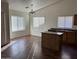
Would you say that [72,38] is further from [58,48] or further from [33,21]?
[33,21]

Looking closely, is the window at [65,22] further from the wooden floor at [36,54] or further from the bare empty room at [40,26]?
the wooden floor at [36,54]

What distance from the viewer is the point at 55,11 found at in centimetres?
862

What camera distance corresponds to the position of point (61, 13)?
8297mm

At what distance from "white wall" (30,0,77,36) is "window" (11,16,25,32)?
1495 millimetres

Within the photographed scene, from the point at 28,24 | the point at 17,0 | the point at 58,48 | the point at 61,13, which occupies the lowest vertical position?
the point at 58,48

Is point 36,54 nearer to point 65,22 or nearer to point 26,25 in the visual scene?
point 65,22

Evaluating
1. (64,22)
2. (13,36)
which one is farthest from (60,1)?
(13,36)

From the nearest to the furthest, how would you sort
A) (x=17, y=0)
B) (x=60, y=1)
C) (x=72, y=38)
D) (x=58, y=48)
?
(x=58, y=48), (x=17, y=0), (x=72, y=38), (x=60, y=1)

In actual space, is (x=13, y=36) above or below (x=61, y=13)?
below

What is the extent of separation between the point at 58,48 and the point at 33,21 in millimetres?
5762

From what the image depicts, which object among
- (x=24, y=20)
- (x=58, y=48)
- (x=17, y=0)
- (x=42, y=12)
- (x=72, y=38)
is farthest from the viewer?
(x=24, y=20)

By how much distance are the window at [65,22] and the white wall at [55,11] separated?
31 centimetres

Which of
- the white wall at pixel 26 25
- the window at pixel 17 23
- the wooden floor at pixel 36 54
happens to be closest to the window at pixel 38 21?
the white wall at pixel 26 25

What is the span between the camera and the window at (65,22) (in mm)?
7821
